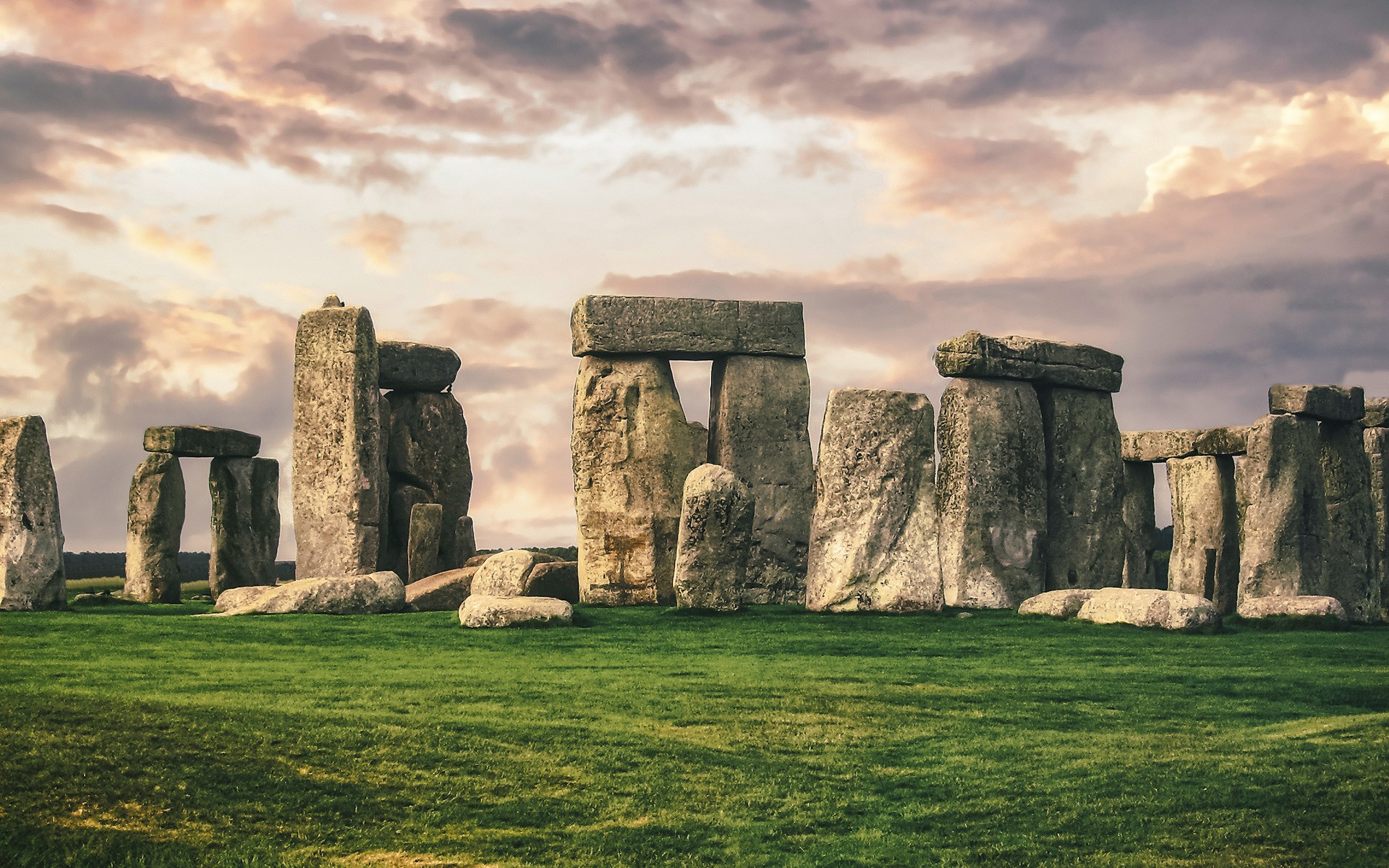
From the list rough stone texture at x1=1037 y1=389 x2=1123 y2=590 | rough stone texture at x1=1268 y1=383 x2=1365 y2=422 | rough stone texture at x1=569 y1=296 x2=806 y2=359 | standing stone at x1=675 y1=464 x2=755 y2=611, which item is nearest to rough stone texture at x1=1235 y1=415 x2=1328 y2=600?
rough stone texture at x1=1268 y1=383 x2=1365 y2=422

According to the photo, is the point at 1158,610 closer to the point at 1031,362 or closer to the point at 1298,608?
the point at 1298,608

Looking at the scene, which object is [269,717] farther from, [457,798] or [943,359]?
[943,359]

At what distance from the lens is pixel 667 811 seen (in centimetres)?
788

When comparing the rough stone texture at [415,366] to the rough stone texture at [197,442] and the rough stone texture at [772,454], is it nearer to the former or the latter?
the rough stone texture at [197,442]

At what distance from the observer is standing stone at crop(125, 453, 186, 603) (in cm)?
1998

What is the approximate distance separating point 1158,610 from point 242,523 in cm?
1274

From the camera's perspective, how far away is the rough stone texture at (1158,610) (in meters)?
14.5

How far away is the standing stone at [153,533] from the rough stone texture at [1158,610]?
1261 centimetres

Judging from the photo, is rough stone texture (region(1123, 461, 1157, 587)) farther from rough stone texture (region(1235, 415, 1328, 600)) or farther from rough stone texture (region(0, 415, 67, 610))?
rough stone texture (region(0, 415, 67, 610))

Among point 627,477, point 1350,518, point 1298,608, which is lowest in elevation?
point 1298,608

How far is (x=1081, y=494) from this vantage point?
64.8 feet

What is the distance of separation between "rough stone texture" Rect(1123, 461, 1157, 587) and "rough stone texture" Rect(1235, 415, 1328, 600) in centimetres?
445

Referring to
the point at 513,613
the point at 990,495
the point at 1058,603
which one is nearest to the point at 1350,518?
the point at 990,495

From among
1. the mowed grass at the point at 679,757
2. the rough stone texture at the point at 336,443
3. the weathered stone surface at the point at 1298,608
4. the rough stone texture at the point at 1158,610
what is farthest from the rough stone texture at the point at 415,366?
the weathered stone surface at the point at 1298,608
